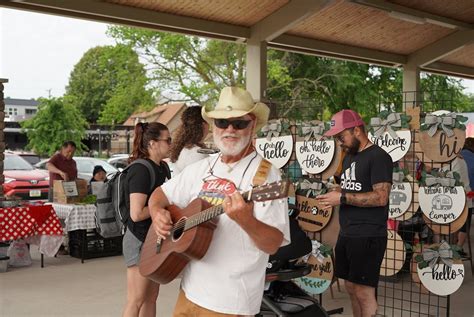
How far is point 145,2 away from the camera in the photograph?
25.0ft

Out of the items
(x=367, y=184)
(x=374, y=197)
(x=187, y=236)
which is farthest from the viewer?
(x=367, y=184)

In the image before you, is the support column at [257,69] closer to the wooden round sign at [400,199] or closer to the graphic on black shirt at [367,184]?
the wooden round sign at [400,199]

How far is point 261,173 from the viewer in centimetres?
228

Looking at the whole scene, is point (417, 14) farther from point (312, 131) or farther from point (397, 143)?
point (397, 143)

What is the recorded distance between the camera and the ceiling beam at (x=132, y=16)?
6852 millimetres

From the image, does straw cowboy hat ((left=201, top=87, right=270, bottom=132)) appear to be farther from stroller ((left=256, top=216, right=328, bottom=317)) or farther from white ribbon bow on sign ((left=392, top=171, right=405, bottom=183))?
white ribbon bow on sign ((left=392, top=171, right=405, bottom=183))

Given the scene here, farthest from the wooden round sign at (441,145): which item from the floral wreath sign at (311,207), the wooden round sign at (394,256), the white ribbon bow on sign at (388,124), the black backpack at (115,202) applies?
the black backpack at (115,202)

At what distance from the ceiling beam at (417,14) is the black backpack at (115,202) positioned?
5990 millimetres

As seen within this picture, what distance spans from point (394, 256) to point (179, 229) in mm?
2942

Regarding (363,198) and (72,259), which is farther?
(72,259)

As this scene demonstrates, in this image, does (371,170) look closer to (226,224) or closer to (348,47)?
(226,224)

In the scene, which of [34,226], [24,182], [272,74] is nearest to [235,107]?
[34,226]

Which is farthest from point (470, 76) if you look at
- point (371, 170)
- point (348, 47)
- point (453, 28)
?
point (371, 170)

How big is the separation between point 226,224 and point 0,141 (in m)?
5.88
